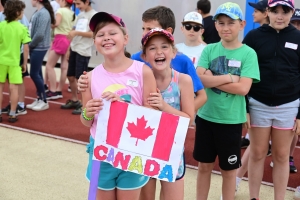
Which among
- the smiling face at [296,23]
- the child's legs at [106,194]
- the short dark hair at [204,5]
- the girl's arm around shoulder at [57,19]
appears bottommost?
the child's legs at [106,194]

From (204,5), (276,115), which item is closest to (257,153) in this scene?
(276,115)

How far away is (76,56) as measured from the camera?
695cm

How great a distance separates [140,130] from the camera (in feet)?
7.79

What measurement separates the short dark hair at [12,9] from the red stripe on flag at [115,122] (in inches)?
179

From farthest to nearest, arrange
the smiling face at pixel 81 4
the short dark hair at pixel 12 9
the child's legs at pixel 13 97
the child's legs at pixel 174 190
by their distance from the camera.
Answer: the smiling face at pixel 81 4, the child's legs at pixel 13 97, the short dark hair at pixel 12 9, the child's legs at pixel 174 190

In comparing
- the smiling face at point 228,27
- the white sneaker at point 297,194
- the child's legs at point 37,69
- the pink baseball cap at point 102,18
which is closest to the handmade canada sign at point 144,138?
the pink baseball cap at point 102,18

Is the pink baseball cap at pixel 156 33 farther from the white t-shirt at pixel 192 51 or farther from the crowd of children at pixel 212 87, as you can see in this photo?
the white t-shirt at pixel 192 51

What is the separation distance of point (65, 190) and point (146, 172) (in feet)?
6.34

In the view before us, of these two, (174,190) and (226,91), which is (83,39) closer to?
(226,91)

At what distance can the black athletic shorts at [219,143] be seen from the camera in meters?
3.26

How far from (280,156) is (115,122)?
1732 mm

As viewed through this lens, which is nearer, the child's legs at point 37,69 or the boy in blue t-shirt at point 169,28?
the boy in blue t-shirt at point 169,28

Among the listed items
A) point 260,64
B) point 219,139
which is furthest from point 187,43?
point 219,139

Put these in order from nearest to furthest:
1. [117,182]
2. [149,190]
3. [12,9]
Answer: [117,182]
[149,190]
[12,9]
